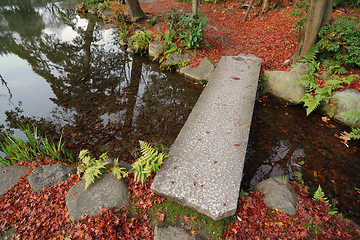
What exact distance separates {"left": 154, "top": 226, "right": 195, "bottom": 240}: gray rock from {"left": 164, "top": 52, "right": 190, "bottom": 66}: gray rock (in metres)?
6.25

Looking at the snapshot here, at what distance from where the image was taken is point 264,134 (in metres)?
4.70

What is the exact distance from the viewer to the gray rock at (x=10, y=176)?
130 inches

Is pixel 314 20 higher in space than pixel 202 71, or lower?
higher

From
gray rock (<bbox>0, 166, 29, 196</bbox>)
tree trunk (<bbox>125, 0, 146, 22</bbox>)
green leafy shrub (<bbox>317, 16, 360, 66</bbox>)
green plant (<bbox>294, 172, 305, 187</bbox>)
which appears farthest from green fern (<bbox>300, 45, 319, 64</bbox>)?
tree trunk (<bbox>125, 0, 146, 22</bbox>)

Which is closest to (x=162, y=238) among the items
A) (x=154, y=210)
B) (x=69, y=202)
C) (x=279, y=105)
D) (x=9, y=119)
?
(x=154, y=210)

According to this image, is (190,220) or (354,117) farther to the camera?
(354,117)

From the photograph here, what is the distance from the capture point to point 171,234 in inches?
94.3

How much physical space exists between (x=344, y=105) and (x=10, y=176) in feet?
25.5

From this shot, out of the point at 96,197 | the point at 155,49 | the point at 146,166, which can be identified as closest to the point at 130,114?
the point at 146,166

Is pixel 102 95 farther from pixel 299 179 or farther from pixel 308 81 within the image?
pixel 308 81

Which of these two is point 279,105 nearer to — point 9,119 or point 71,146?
point 71,146

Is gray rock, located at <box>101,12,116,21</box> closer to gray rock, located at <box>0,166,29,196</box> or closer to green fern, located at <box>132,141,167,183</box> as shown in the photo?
gray rock, located at <box>0,166,29,196</box>

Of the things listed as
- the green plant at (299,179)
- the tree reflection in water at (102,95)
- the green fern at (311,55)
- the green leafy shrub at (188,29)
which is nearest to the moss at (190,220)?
the green plant at (299,179)

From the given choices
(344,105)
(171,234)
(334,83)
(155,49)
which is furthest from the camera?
(155,49)
